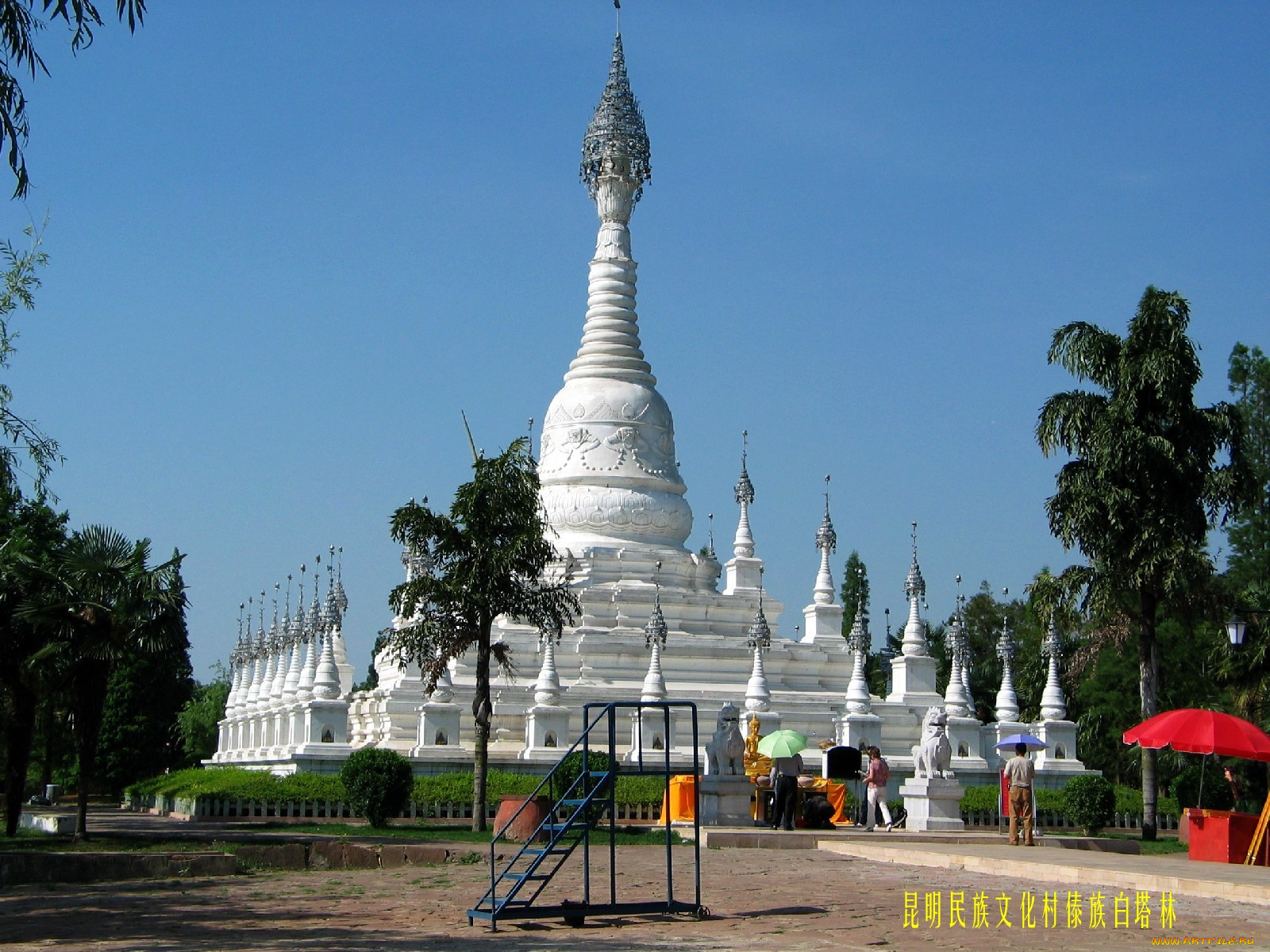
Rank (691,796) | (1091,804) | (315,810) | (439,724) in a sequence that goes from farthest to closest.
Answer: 1. (439,724)
2. (315,810)
3. (1091,804)
4. (691,796)

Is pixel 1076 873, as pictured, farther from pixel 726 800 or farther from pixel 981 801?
pixel 981 801

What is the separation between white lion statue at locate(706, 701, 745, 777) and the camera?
95.5ft

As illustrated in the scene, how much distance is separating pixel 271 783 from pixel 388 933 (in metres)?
20.3

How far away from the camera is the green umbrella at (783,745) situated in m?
30.5

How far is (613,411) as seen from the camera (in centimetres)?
5244

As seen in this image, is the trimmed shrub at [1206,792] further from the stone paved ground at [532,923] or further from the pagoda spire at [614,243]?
the pagoda spire at [614,243]

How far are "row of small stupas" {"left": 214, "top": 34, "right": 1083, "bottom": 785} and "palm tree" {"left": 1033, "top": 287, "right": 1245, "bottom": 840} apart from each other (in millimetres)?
11291

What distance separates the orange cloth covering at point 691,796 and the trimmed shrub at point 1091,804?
15.1 ft

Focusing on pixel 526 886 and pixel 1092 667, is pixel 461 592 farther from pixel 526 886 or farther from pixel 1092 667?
pixel 1092 667

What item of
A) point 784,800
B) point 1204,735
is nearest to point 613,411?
point 784,800

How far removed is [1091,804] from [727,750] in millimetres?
8509

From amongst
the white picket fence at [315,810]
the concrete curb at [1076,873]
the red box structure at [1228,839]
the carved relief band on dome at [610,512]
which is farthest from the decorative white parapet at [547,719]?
the red box structure at [1228,839]

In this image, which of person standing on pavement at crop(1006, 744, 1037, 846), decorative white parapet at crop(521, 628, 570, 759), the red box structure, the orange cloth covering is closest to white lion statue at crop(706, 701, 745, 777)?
the orange cloth covering

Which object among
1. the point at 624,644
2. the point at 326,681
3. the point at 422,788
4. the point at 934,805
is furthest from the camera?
the point at 624,644
